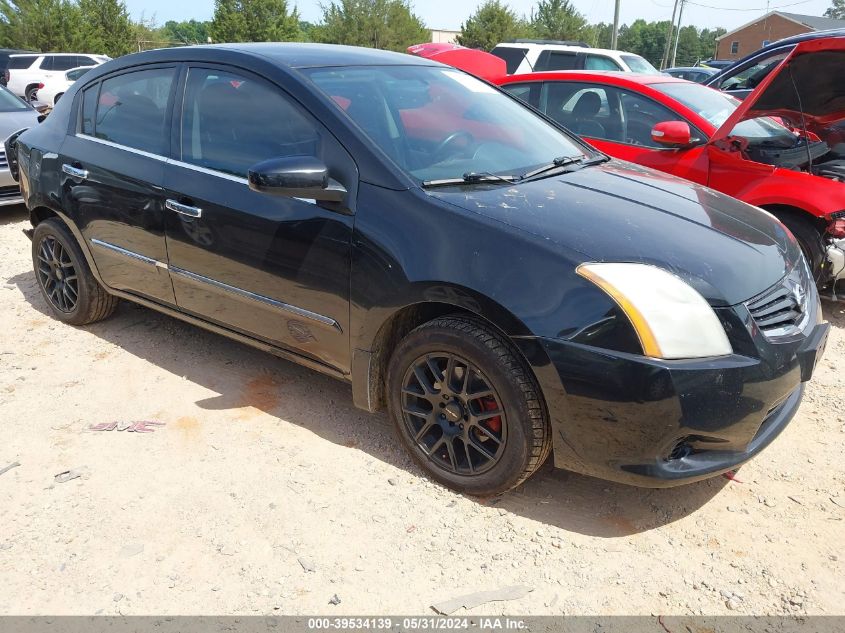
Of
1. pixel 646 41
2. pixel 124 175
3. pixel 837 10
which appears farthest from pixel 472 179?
pixel 837 10

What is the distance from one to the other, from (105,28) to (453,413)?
3398 cm

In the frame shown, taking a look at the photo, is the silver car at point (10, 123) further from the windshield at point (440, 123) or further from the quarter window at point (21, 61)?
the quarter window at point (21, 61)

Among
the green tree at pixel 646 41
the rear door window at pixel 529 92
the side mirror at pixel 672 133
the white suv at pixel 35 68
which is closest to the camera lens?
the side mirror at pixel 672 133

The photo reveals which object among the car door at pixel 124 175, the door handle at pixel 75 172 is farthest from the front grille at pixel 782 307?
the door handle at pixel 75 172

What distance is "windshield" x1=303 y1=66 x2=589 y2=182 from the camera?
304 cm

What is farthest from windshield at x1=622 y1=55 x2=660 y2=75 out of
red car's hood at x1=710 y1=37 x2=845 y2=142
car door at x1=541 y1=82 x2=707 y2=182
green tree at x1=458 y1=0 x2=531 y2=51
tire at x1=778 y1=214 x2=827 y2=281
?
green tree at x1=458 y1=0 x2=531 y2=51

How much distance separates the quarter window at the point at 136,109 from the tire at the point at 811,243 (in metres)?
3.90

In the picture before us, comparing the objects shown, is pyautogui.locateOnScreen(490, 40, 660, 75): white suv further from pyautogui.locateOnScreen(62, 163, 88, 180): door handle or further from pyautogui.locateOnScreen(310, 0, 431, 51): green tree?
pyautogui.locateOnScreen(310, 0, 431, 51): green tree

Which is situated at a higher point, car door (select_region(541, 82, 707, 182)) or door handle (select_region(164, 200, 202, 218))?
car door (select_region(541, 82, 707, 182))

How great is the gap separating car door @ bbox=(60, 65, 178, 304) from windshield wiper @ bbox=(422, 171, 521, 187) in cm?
152

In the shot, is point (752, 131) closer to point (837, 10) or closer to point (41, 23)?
point (41, 23)

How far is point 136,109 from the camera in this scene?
12.7ft

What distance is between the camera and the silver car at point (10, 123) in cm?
723

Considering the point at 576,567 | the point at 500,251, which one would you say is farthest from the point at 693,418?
the point at 500,251
